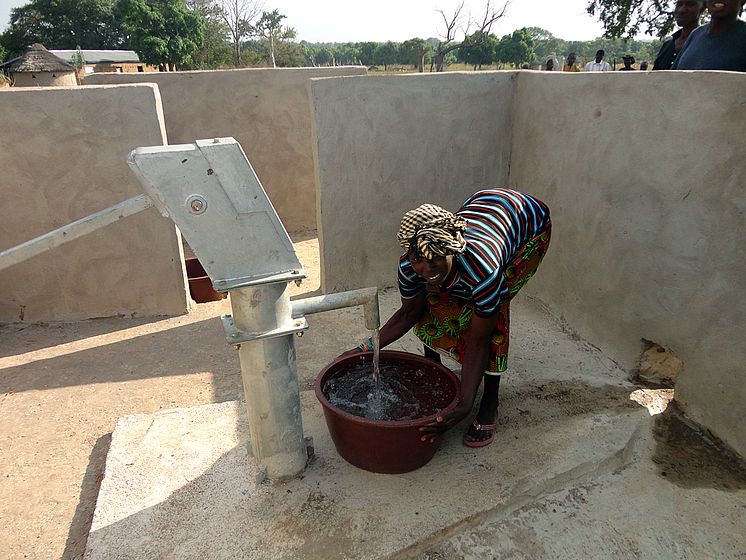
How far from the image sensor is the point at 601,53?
8273 millimetres

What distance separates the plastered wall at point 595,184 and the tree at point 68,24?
32843 mm

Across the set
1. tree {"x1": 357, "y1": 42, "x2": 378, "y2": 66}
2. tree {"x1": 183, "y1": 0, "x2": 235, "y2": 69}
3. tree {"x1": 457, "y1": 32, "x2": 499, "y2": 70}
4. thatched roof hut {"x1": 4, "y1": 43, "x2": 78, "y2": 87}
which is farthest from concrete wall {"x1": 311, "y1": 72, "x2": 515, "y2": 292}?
tree {"x1": 357, "y1": 42, "x2": 378, "y2": 66}

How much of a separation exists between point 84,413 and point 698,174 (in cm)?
297

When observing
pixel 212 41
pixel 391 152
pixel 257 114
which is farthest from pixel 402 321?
pixel 212 41

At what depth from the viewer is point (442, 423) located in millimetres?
1684

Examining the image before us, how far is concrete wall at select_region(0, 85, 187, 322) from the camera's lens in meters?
3.10

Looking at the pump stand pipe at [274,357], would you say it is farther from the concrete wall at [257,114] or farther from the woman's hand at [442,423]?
the concrete wall at [257,114]

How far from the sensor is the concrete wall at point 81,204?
3.10 m

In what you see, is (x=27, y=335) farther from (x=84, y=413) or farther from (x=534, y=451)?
(x=534, y=451)

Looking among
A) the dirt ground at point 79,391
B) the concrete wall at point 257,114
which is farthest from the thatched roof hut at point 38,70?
the dirt ground at point 79,391

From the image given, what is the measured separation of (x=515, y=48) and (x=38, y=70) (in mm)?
34427

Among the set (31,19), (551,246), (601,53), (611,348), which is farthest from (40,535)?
(31,19)

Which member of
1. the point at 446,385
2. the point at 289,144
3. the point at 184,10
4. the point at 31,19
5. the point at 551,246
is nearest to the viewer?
the point at 446,385

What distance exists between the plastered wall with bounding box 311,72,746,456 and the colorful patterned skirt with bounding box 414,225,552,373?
2.13 feet
